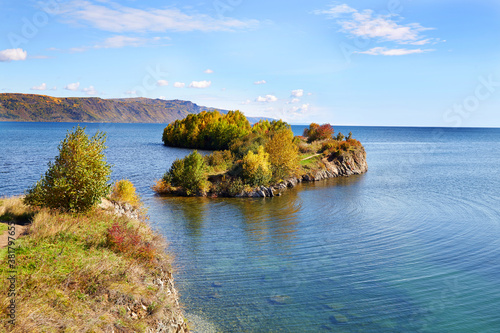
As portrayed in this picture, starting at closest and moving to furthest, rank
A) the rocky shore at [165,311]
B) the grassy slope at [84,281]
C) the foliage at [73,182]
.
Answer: the grassy slope at [84,281] < the rocky shore at [165,311] < the foliage at [73,182]

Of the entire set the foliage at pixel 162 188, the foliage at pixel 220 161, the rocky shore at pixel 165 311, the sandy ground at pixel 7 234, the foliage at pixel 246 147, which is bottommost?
the foliage at pixel 162 188

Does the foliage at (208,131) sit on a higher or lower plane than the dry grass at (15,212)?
higher

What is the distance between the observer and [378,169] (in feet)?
232

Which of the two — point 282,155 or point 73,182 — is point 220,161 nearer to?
point 282,155

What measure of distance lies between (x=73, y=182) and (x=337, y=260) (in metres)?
16.2

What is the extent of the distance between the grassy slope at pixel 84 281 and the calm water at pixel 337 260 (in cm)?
A: 294

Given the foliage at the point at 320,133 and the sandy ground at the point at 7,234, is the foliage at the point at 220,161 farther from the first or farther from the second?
the foliage at the point at 320,133

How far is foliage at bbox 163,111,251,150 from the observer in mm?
105000

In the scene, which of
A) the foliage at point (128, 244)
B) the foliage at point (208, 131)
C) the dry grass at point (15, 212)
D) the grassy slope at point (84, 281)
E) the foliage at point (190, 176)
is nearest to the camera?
the grassy slope at point (84, 281)

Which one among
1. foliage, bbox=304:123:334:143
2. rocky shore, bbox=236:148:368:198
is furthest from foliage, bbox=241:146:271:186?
foliage, bbox=304:123:334:143

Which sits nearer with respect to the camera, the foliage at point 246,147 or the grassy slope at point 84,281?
the grassy slope at point 84,281

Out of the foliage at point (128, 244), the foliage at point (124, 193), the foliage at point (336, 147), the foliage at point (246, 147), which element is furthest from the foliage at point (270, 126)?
the foliage at point (128, 244)

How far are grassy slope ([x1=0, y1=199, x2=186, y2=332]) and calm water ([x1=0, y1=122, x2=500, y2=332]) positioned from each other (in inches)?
116

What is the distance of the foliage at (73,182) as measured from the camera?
17781 millimetres
